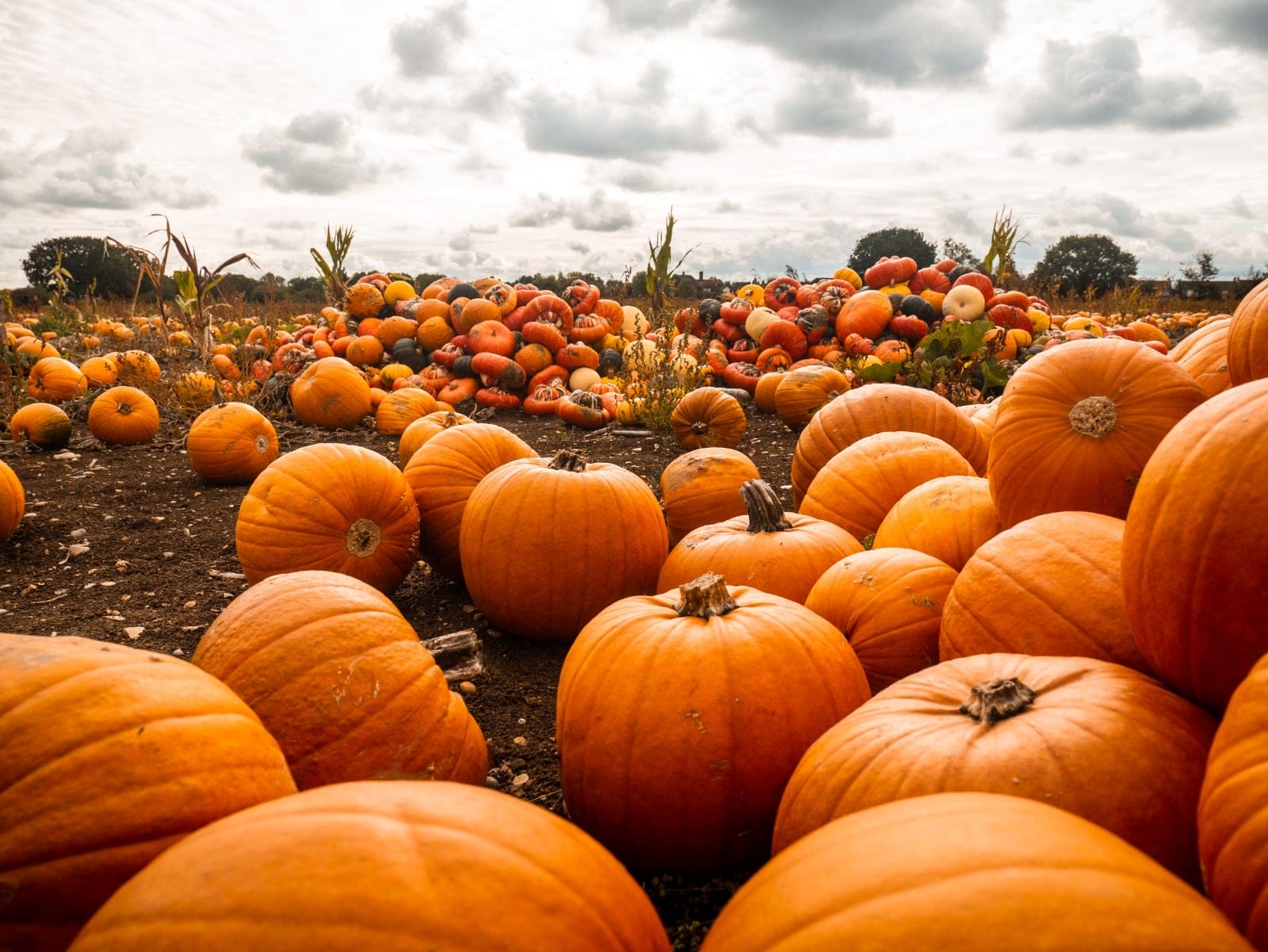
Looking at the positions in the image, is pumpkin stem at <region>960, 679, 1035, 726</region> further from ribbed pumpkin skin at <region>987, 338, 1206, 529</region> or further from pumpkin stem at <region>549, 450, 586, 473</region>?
pumpkin stem at <region>549, 450, 586, 473</region>

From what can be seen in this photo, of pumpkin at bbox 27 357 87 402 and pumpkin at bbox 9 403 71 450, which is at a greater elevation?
pumpkin at bbox 27 357 87 402

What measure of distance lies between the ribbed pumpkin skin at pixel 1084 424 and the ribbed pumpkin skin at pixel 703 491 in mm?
1768

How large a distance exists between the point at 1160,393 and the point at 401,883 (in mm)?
2221

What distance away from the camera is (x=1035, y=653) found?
1.71 metres

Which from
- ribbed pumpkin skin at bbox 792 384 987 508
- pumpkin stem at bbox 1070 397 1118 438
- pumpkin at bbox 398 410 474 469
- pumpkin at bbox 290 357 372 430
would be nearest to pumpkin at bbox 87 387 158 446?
pumpkin at bbox 290 357 372 430

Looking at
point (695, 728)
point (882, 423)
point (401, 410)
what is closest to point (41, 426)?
point (401, 410)

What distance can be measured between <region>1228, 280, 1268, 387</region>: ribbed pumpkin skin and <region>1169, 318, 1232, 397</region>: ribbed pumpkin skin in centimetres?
26

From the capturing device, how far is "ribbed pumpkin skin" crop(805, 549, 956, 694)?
219cm

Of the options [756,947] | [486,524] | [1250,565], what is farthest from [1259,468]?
[486,524]

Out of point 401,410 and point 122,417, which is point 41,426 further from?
point 401,410

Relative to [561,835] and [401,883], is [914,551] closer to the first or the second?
[561,835]

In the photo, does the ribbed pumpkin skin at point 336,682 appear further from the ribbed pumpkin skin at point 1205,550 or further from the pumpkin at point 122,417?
the pumpkin at point 122,417

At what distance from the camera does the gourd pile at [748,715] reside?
0.85 metres

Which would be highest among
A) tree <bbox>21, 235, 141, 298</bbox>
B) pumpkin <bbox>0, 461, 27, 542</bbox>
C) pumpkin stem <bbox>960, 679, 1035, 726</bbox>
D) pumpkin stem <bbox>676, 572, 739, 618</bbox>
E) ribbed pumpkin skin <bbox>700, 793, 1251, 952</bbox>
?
tree <bbox>21, 235, 141, 298</bbox>
